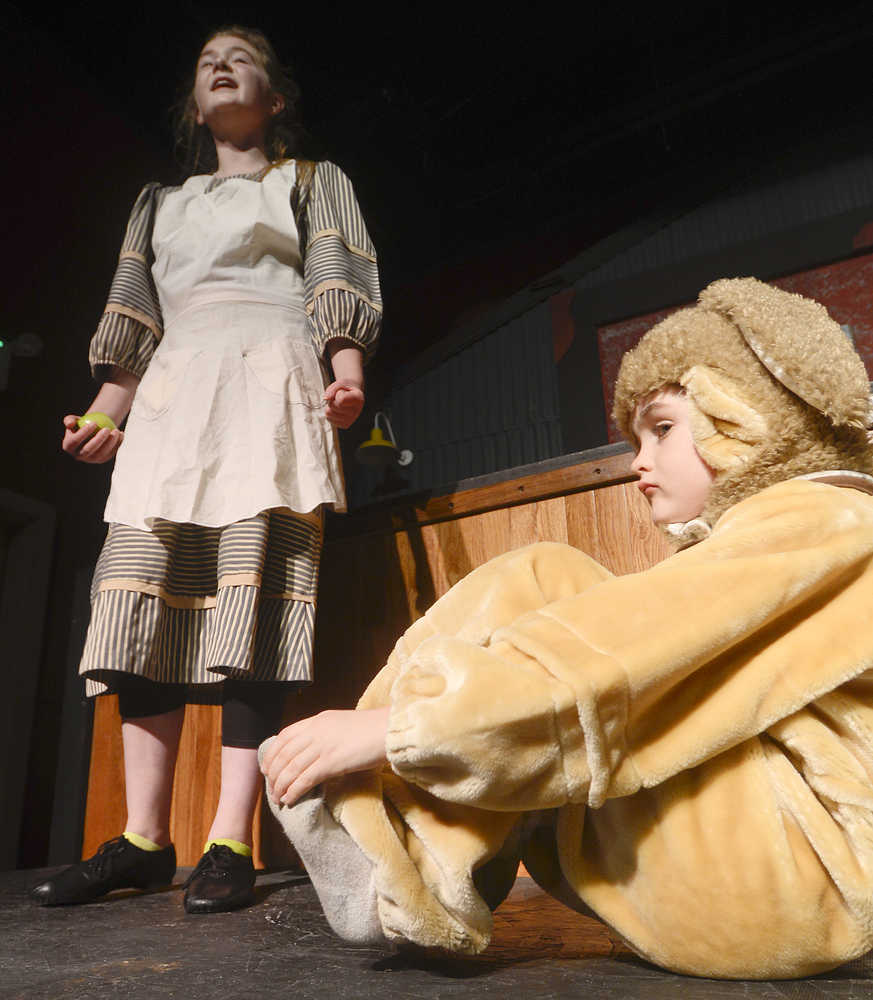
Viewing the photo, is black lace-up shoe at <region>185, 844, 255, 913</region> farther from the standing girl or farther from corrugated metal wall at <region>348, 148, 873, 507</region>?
corrugated metal wall at <region>348, 148, 873, 507</region>

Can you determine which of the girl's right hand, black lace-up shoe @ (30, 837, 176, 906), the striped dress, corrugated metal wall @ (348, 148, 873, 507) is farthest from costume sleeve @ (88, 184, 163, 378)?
corrugated metal wall @ (348, 148, 873, 507)

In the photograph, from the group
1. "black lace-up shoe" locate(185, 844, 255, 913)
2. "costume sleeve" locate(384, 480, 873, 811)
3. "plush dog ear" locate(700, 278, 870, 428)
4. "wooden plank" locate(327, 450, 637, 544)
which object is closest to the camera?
"costume sleeve" locate(384, 480, 873, 811)

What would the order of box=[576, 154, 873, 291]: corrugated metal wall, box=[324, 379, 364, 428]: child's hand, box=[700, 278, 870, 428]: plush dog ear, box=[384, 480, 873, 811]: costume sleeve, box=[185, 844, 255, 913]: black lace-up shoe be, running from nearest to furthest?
box=[384, 480, 873, 811]: costume sleeve < box=[700, 278, 870, 428]: plush dog ear < box=[185, 844, 255, 913]: black lace-up shoe < box=[324, 379, 364, 428]: child's hand < box=[576, 154, 873, 291]: corrugated metal wall

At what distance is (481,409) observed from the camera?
415 centimetres

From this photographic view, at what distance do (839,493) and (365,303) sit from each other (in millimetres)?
889

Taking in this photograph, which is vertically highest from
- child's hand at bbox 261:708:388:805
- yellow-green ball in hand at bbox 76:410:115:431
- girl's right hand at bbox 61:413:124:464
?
yellow-green ball in hand at bbox 76:410:115:431

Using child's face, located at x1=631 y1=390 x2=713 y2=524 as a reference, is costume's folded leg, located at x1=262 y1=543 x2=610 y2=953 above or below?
below

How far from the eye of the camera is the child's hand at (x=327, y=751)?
0.59 meters

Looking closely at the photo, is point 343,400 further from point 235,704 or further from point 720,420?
point 720,420

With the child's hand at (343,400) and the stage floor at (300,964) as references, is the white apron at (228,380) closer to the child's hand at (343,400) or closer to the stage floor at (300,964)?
the child's hand at (343,400)

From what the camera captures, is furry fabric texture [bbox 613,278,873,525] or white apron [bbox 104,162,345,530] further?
white apron [bbox 104,162,345,530]

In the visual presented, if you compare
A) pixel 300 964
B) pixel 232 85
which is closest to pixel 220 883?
pixel 300 964

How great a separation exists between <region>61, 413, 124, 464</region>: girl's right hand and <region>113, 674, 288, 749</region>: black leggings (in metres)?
0.37

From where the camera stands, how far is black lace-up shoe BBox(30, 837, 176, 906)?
108 cm
